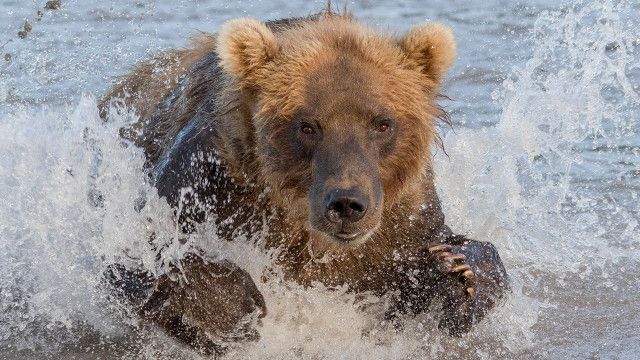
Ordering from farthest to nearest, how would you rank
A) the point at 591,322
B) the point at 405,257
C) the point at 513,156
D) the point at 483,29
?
1. the point at 483,29
2. the point at 513,156
3. the point at 591,322
4. the point at 405,257

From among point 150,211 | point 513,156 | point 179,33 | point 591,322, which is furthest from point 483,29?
point 150,211

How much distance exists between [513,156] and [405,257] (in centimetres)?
230

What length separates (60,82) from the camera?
35.8 feet

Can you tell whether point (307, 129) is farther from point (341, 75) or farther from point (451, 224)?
point (451, 224)

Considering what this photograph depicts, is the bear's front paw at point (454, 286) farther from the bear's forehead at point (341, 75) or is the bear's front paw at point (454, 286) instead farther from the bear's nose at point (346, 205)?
the bear's nose at point (346, 205)

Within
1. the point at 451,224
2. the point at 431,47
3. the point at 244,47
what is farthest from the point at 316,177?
the point at 451,224

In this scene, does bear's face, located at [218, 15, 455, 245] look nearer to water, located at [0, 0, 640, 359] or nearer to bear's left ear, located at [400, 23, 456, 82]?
bear's left ear, located at [400, 23, 456, 82]

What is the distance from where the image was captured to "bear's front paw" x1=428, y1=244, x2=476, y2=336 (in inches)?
220

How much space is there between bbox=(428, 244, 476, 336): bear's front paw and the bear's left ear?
838 millimetres

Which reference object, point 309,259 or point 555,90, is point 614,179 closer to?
point 555,90

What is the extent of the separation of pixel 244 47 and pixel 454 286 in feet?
4.89

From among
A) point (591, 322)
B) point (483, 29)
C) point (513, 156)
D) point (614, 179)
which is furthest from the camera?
point (483, 29)

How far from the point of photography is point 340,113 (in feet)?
16.9

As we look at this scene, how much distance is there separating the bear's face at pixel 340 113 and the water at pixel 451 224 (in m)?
0.48
